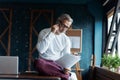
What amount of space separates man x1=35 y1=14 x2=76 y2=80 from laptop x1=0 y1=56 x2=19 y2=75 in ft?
0.56

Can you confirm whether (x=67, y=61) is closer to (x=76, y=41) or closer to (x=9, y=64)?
(x=9, y=64)

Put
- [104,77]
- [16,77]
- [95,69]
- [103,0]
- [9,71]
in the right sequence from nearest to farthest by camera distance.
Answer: [16,77] → [9,71] → [104,77] → [95,69] → [103,0]

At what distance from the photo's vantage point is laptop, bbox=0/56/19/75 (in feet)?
6.88

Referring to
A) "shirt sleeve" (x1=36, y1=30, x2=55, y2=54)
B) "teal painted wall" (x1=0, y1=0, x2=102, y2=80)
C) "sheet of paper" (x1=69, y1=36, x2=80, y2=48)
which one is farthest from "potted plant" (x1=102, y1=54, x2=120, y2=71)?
"shirt sleeve" (x1=36, y1=30, x2=55, y2=54)

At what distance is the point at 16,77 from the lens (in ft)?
6.18

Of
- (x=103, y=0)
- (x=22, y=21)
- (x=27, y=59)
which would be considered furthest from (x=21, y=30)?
(x=103, y=0)

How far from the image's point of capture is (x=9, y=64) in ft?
6.89

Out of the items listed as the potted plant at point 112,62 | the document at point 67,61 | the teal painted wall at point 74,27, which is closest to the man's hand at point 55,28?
the document at point 67,61

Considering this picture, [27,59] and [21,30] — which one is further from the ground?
[21,30]

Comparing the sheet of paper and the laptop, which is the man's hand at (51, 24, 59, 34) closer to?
the laptop

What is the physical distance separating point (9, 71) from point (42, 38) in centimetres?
38

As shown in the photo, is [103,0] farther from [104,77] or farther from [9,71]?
[9,71]

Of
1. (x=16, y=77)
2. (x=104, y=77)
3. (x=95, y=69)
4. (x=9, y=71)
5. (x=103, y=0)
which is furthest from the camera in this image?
(x=103, y=0)

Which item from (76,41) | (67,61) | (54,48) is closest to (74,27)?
(76,41)
